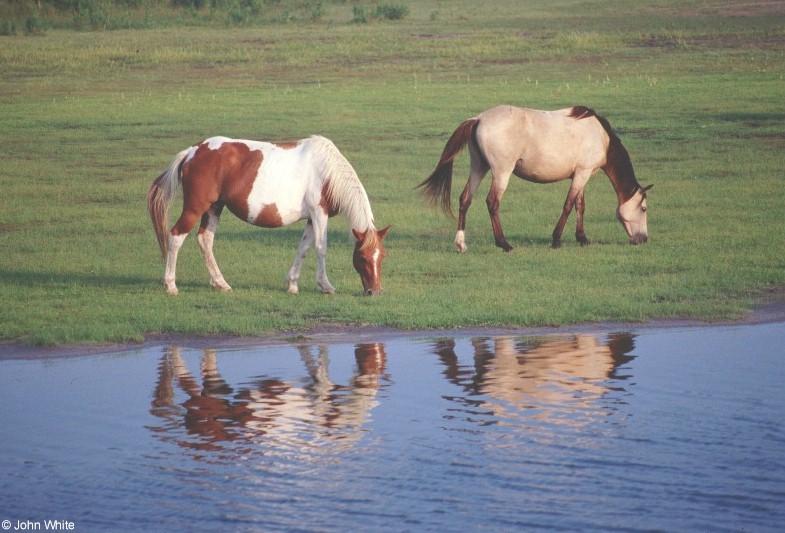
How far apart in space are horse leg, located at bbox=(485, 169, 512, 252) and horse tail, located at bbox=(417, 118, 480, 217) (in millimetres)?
505

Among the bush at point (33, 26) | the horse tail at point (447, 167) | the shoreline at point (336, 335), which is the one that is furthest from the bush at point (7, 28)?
the shoreline at point (336, 335)

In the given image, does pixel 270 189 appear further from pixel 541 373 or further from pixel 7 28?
pixel 7 28

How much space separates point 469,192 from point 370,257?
137 inches

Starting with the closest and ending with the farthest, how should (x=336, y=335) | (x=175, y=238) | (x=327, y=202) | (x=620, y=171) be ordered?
1. (x=336, y=335)
2. (x=327, y=202)
3. (x=175, y=238)
4. (x=620, y=171)

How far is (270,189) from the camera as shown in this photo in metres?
13.5

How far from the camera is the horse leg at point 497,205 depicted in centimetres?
1594

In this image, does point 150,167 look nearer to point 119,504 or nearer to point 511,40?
point 119,504

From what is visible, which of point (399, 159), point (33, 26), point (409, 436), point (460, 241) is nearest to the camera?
point (409, 436)

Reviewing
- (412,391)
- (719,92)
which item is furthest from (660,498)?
(719,92)

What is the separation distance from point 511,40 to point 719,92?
14105mm

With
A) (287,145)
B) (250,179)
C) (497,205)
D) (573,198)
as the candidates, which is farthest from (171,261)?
(573,198)

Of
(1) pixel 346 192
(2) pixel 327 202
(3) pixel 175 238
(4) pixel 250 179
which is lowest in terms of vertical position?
(3) pixel 175 238

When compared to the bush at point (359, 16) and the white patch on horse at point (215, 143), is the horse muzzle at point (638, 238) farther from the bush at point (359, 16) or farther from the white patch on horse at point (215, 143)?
the bush at point (359, 16)

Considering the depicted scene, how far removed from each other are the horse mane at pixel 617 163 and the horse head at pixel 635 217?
0.08 meters
